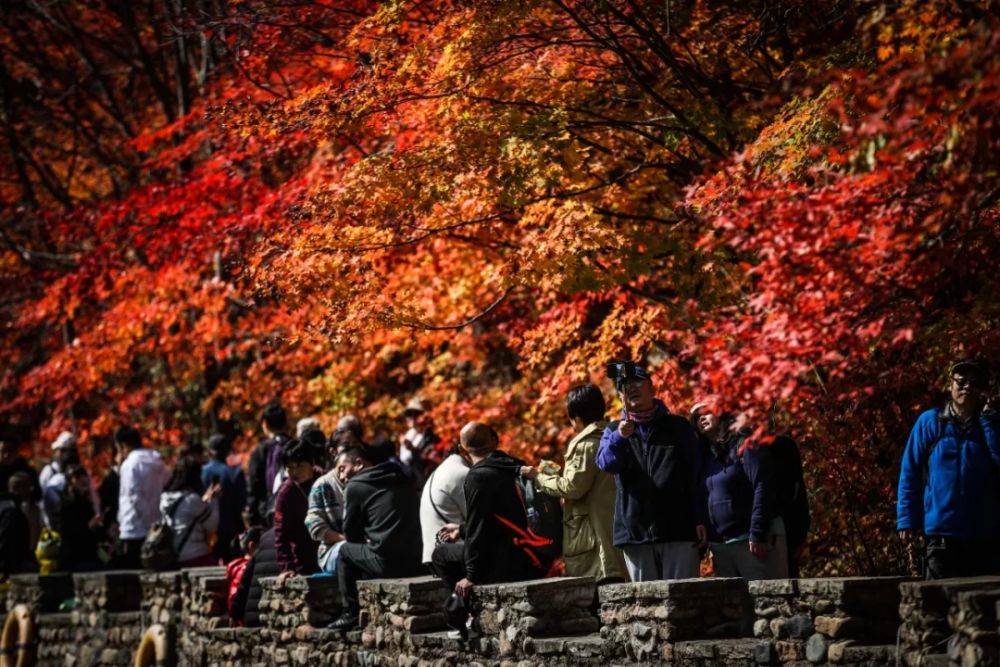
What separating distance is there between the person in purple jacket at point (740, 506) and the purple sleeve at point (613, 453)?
55 cm

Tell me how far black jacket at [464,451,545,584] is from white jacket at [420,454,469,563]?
0.35 meters

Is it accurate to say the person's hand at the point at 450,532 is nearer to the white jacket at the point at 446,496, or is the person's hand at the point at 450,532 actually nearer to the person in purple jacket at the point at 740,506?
the white jacket at the point at 446,496

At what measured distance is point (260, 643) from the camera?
1272 centimetres

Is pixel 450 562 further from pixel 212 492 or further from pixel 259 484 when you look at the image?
pixel 212 492

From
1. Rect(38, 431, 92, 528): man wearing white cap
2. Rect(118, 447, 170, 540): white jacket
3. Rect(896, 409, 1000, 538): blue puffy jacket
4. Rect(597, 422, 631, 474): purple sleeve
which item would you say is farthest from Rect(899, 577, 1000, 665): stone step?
Rect(38, 431, 92, 528): man wearing white cap

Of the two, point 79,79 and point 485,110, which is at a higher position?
point 79,79

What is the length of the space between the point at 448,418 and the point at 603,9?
22.0 feet

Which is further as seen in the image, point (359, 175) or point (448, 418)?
point (448, 418)

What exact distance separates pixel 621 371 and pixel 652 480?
0.74 m

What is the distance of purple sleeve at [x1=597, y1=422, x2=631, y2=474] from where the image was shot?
28.8 feet

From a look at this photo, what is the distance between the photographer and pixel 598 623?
9.61 metres

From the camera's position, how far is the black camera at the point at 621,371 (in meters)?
8.80

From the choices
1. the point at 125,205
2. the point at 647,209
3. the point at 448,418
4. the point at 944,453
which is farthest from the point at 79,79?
the point at 944,453

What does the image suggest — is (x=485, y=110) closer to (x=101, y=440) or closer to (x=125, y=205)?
(x=125, y=205)
